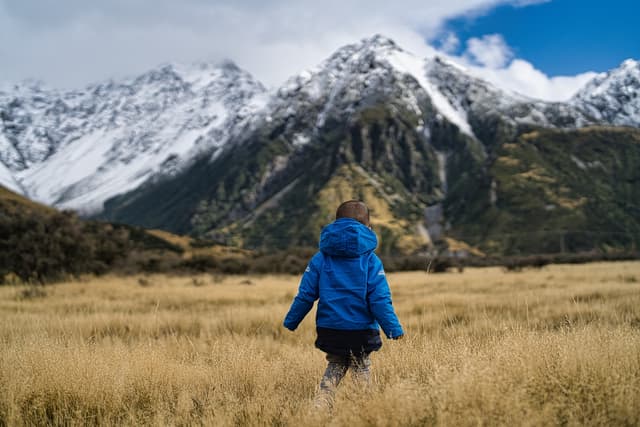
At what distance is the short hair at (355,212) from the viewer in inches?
172

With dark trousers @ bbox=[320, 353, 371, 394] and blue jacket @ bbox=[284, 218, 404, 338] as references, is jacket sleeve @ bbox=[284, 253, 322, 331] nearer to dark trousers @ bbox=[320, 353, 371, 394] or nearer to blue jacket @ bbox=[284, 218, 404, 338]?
blue jacket @ bbox=[284, 218, 404, 338]

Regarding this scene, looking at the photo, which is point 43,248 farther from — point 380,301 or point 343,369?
point 380,301

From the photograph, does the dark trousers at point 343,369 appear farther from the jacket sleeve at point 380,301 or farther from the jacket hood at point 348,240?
the jacket hood at point 348,240

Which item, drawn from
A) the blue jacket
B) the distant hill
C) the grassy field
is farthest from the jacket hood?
the distant hill

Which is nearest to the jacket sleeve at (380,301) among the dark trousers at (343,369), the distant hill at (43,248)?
the dark trousers at (343,369)

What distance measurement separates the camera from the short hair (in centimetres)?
436

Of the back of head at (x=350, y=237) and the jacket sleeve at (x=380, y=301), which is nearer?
the jacket sleeve at (x=380, y=301)

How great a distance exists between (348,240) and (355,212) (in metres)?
0.35

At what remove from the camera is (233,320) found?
985 cm

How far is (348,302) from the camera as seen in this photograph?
13.5ft

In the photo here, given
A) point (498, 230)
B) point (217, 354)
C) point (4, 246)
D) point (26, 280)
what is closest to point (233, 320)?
point (217, 354)

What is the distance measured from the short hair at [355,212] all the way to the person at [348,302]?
0.22 feet

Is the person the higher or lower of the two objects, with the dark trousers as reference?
higher

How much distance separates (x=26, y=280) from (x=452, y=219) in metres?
189
